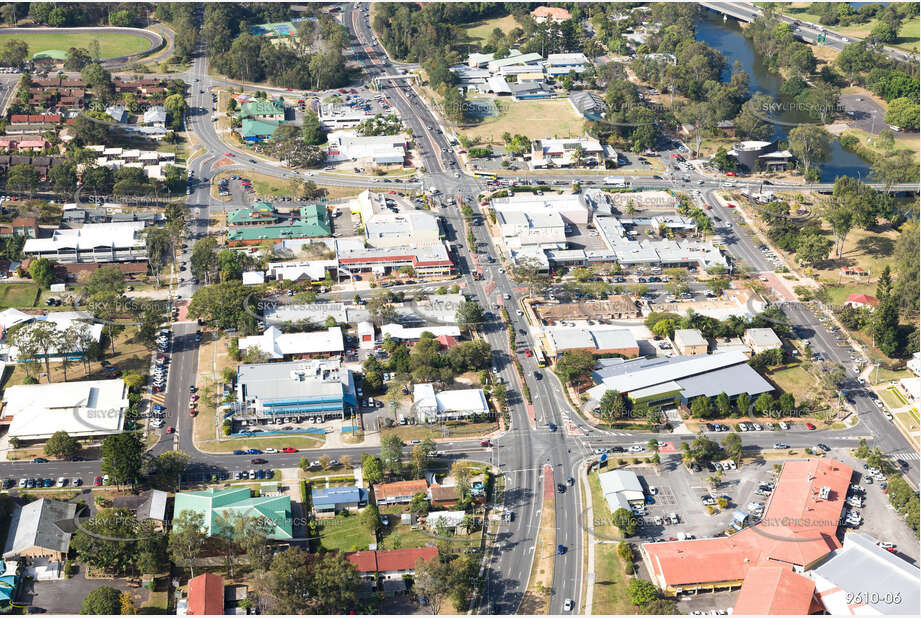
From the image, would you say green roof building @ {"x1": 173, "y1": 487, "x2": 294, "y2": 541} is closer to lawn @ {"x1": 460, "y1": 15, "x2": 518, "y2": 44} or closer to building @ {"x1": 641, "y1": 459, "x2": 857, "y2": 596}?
building @ {"x1": 641, "y1": 459, "x2": 857, "y2": 596}

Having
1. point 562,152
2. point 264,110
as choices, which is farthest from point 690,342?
point 264,110

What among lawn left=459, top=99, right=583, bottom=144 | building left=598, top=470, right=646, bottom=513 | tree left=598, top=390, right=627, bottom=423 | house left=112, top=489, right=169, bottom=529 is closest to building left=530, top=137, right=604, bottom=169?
lawn left=459, top=99, right=583, bottom=144

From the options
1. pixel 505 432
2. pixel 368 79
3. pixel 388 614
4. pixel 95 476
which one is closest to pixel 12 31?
pixel 368 79

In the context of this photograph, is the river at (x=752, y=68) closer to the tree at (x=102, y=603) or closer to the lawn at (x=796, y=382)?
the lawn at (x=796, y=382)

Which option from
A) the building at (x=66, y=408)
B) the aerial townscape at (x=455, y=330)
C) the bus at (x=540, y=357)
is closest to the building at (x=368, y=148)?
the aerial townscape at (x=455, y=330)

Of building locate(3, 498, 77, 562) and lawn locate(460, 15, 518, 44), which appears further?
lawn locate(460, 15, 518, 44)

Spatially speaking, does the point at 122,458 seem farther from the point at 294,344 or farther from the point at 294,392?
the point at 294,344
